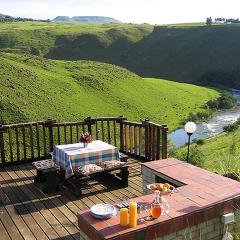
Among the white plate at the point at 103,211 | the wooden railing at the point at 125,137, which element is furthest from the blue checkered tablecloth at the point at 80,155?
the white plate at the point at 103,211

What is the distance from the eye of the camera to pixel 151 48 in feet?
423

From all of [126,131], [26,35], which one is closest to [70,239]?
[126,131]

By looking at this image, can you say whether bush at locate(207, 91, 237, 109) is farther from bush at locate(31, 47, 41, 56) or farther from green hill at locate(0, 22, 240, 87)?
bush at locate(31, 47, 41, 56)

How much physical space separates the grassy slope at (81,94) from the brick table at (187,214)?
30326 millimetres

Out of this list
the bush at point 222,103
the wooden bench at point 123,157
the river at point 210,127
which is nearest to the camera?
the wooden bench at point 123,157

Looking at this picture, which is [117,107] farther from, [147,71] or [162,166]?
[147,71]

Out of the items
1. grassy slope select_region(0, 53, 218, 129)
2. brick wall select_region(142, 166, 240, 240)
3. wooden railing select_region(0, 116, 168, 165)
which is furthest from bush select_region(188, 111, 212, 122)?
brick wall select_region(142, 166, 240, 240)

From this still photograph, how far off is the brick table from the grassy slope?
30326 millimetres

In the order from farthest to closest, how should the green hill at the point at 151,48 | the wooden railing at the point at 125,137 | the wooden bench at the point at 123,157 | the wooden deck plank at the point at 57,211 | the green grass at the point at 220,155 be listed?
1. the green hill at the point at 151,48
2. the green grass at the point at 220,155
3. the wooden railing at the point at 125,137
4. the wooden bench at the point at 123,157
5. the wooden deck plank at the point at 57,211

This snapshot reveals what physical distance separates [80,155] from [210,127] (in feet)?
134

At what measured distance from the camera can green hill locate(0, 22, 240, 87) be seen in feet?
370

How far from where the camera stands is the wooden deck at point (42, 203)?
7808 millimetres

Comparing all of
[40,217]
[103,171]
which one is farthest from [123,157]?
[40,217]

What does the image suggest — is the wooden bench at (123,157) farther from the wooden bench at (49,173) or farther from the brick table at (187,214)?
the brick table at (187,214)
